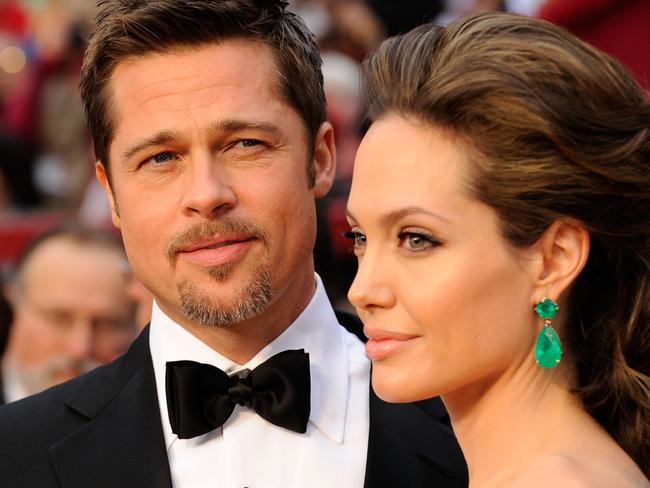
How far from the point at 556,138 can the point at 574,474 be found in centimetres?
66

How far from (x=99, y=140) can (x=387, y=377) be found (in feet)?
3.94

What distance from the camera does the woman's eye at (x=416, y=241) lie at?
266 cm

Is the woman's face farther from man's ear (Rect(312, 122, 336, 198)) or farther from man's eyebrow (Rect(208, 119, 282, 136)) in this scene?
man's ear (Rect(312, 122, 336, 198))

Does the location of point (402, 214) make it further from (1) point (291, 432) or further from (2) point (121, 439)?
(2) point (121, 439)

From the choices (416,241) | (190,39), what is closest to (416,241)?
(416,241)

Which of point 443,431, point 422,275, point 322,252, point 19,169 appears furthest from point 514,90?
point 19,169

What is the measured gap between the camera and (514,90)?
2.59 m

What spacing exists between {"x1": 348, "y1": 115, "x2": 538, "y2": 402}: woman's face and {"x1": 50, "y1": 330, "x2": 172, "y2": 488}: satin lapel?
712mm

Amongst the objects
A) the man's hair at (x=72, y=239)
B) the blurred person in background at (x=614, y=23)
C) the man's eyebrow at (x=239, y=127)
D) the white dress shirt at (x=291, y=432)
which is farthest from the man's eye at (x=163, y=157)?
the blurred person in background at (x=614, y=23)

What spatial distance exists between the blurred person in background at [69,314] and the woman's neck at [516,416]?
2.80 m

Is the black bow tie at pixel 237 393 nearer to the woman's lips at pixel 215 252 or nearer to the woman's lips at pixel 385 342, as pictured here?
the woman's lips at pixel 215 252

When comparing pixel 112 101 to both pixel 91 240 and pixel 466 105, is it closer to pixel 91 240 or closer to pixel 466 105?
pixel 466 105

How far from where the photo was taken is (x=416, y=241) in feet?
8.80

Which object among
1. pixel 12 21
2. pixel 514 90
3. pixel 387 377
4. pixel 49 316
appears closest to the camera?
pixel 514 90
